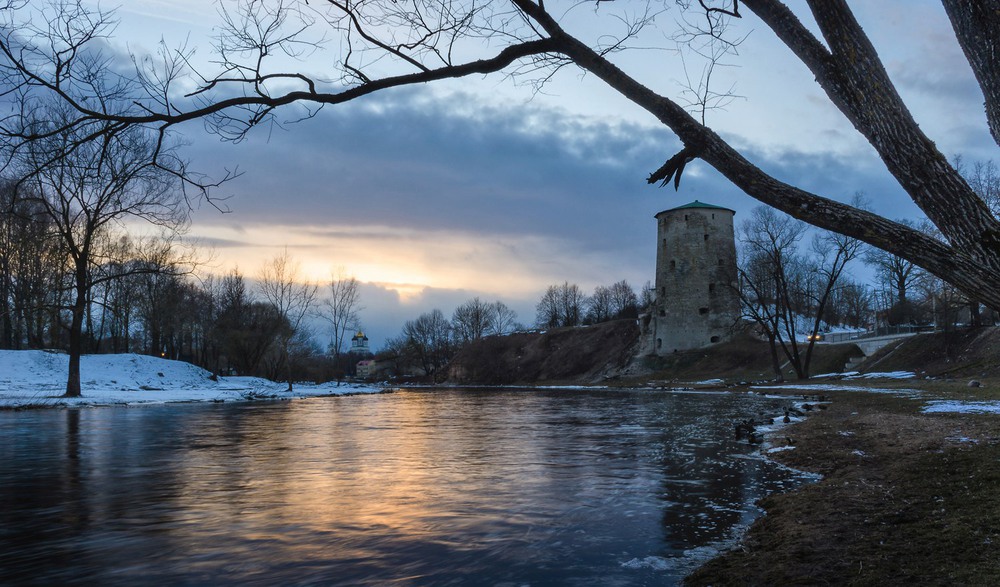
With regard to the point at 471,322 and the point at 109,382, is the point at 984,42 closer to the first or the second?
the point at 109,382

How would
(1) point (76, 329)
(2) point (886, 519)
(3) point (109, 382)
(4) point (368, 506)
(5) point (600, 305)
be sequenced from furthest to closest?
(5) point (600, 305)
(3) point (109, 382)
(1) point (76, 329)
(4) point (368, 506)
(2) point (886, 519)

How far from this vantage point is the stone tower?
7119cm

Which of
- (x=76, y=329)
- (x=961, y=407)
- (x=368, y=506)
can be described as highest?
(x=76, y=329)

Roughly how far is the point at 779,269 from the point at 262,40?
43782mm

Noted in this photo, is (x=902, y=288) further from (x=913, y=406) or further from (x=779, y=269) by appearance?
(x=913, y=406)

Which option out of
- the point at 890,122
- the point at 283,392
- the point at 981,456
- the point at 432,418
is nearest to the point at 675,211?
the point at 283,392

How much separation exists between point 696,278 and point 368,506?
68612mm

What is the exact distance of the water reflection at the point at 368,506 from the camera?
5.98 metres

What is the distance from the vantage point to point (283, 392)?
1833 inches

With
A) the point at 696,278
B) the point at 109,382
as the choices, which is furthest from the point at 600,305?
the point at 109,382

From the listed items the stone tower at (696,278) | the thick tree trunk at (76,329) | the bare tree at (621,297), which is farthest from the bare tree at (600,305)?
the thick tree trunk at (76,329)

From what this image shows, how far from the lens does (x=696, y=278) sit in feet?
237

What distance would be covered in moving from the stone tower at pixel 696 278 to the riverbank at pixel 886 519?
61281 mm

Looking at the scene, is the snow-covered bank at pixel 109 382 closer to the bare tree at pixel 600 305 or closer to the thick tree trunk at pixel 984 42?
the thick tree trunk at pixel 984 42
